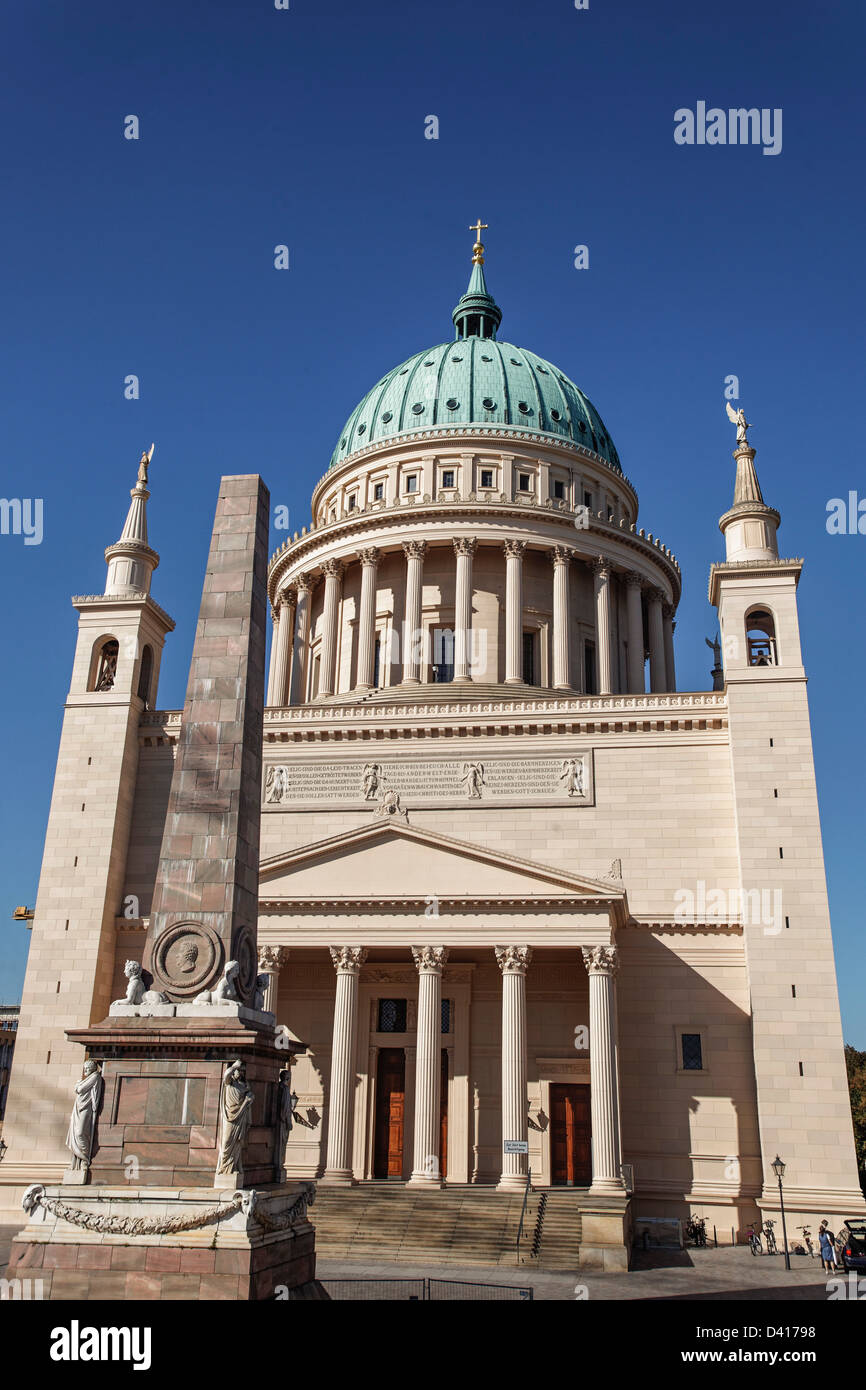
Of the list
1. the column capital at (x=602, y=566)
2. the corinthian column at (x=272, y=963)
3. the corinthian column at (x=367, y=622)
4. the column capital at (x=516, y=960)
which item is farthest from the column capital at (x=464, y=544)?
the column capital at (x=516, y=960)

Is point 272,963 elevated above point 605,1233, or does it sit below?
above

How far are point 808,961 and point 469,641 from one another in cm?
2320

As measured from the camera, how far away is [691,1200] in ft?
116

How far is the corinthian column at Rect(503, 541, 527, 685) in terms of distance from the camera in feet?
172

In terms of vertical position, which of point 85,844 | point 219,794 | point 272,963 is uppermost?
point 85,844

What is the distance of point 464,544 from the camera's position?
5478cm

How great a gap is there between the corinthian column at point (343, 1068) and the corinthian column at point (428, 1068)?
1.91 meters

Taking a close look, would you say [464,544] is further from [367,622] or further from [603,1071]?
[603,1071]

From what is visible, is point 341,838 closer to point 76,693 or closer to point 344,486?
point 76,693

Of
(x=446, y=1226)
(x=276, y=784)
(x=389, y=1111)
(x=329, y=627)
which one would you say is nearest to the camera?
(x=446, y=1226)

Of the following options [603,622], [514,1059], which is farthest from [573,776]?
[603,622]

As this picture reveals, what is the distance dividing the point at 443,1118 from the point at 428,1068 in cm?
452

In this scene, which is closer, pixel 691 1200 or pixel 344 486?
pixel 691 1200
